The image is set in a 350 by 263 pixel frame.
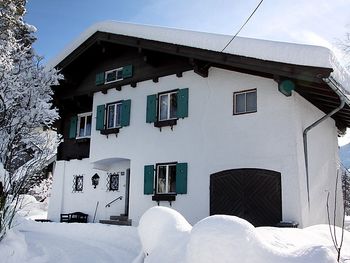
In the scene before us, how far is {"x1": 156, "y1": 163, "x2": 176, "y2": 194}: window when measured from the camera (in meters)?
11.8

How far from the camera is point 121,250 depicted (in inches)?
307

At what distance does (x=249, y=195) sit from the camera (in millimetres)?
10078

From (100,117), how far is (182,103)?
362 centimetres

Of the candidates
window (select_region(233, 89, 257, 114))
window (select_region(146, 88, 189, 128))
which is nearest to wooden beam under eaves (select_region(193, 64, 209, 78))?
window (select_region(146, 88, 189, 128))

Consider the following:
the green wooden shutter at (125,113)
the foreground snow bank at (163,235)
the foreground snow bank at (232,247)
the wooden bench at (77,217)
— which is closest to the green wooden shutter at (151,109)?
the green wooden shutter at (125,113)

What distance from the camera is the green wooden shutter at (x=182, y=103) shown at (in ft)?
38.1

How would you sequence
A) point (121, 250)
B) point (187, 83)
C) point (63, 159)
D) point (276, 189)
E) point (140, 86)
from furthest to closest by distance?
point (63, 159) < point (140, 86) < point (187, 83) < point (276, 189) < point (121, 250)

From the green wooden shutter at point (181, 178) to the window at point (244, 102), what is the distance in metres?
2.18

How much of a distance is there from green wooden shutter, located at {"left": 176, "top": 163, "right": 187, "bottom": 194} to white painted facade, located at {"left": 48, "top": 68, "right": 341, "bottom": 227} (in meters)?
0.12

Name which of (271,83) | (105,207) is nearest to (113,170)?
(105,207)

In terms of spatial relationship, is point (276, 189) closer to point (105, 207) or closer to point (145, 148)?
point (145, 148)

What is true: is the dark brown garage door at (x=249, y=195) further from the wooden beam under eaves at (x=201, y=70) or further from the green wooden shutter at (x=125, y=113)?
the green wooden shutter at (x=125, y=113)

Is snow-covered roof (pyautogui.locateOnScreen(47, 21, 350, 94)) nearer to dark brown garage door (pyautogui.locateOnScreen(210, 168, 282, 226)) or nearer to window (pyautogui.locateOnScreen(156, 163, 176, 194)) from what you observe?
dark brown garage door (pyautogui.locateOnScreen(210, 168, 282, 226))

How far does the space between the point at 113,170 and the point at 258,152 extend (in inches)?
235
